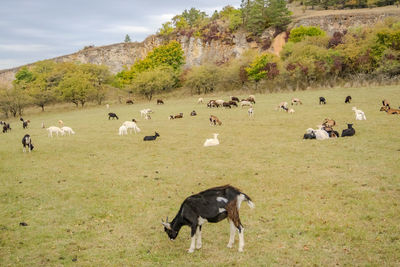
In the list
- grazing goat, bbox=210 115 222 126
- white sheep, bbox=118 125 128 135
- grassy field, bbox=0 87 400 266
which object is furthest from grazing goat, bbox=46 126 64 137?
grazing goat, bbox=210 115 222 126

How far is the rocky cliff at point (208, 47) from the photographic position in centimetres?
7426

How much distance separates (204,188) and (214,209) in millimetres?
4414

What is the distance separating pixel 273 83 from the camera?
5878 cm

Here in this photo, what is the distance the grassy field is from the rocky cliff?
6722 centimetres

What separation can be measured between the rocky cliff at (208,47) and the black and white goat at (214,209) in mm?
80509

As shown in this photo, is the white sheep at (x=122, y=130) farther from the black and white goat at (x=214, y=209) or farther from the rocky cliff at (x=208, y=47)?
the rocky cliff at (x=208, y=47)

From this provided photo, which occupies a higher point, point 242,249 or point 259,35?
point 259,35

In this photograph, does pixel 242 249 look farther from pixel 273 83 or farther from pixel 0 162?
pixel 273 83

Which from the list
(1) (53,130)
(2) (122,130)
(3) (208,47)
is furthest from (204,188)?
(3) (208,47)

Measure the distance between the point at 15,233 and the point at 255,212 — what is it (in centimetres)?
718

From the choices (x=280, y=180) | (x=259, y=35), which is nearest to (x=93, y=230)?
(x=280, y=180)

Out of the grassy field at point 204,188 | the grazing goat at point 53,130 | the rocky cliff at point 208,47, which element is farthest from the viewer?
the rocky cliff at point 208,47

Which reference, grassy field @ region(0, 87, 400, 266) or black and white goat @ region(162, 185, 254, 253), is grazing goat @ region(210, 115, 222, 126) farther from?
black and white goat @ region(162, 185, 254, 253)

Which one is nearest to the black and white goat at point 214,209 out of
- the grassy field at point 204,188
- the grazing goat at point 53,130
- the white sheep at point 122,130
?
the grassy field at point 204,188
